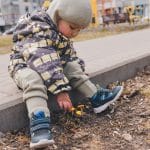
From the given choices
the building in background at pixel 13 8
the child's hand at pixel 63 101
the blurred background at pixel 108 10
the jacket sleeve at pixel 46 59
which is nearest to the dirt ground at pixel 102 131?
the child's hand at pixel 63 101

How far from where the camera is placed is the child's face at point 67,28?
288 cm

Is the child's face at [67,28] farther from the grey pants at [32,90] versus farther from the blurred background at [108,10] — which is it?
the blurred background at [108,10]

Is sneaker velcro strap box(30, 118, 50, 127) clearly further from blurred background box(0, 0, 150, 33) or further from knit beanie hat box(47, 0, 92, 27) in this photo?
blurred background box(0, 0, 150, 33)

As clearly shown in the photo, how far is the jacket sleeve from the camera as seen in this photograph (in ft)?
8.63

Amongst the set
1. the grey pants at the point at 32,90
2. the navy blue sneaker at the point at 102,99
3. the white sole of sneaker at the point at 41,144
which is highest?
the grey pants at the point at 32,90

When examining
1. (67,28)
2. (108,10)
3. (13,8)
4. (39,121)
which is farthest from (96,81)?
(13,8)

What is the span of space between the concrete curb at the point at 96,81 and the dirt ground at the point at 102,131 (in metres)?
0.06

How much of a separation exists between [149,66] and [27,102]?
2.38m

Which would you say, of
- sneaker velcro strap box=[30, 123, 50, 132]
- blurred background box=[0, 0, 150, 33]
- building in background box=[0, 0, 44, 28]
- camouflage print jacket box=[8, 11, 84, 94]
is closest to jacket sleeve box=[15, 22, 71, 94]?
camouflage print jacket box=[8, 11, 84, 94]

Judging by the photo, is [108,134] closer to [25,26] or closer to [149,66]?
[25,26]

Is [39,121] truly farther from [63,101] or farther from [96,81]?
[96,81]

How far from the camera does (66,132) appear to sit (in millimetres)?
2725

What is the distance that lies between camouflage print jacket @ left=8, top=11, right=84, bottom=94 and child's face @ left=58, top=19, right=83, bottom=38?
1.5 inches

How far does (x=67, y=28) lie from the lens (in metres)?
2.89
